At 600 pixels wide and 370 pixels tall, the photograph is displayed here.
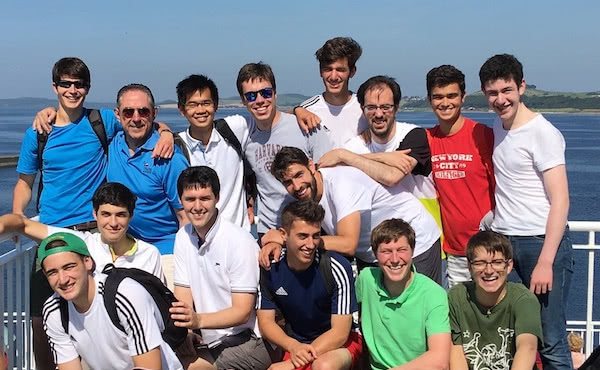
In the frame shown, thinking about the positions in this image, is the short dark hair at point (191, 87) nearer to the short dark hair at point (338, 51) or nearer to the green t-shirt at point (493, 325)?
the short dark hair at point (338, 51)

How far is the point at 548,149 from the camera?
3928mm

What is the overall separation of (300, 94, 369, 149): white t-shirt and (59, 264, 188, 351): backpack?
5.68 feet

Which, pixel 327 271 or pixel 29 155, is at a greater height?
pixel 29 155

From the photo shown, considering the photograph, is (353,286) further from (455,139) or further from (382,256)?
(455,139)

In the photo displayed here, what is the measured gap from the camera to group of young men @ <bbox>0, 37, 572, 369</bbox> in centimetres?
383

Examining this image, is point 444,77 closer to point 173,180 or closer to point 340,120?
point 340,120

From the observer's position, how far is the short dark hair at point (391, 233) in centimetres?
386

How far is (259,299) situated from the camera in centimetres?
416

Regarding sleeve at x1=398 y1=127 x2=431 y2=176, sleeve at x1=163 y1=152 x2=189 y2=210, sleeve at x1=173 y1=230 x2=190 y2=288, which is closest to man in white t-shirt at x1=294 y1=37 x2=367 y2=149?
sleeve at x1=398 y1=127 x2=431 y2=176

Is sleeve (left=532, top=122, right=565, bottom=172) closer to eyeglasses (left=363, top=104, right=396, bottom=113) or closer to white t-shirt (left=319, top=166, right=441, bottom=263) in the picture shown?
white t-shirt (left=319, top=166, right=441, bottom=263)

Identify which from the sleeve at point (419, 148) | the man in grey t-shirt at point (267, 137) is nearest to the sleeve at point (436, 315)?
the sleeve at point (419, 148)

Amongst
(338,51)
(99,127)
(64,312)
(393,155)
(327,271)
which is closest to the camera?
(64,312)

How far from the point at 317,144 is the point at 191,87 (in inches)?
37.3

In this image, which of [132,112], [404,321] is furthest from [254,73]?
[404,321]
